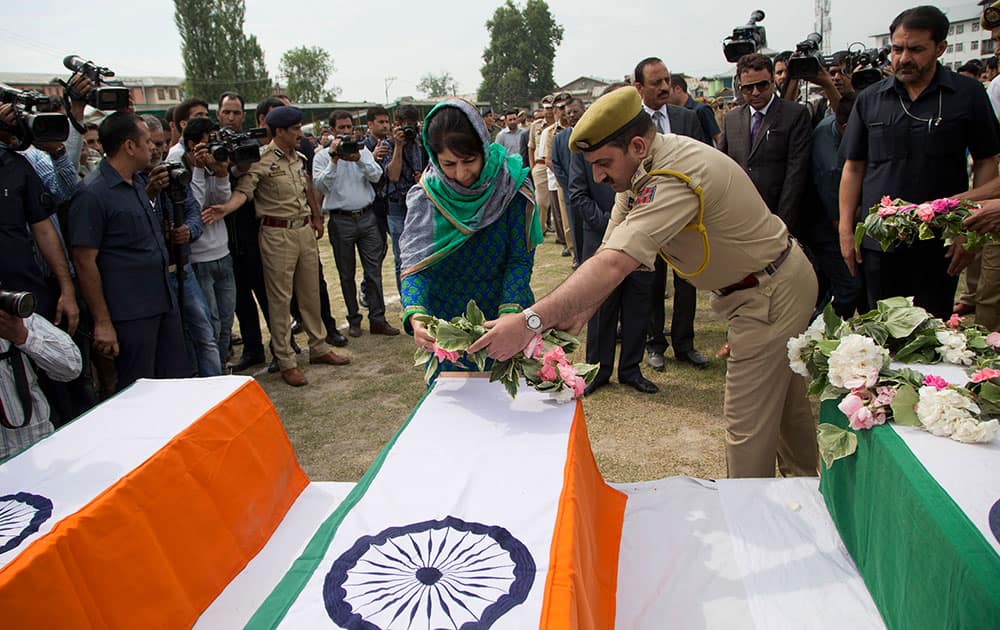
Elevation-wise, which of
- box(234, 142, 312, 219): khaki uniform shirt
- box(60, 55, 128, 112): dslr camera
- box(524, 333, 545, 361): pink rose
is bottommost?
box(524, 333, 545, 361): pink rose

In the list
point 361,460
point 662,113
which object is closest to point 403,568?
point 361,460

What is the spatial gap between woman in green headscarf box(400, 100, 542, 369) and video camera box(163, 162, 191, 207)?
207cm

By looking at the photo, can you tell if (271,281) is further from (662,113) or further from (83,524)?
(83,524)

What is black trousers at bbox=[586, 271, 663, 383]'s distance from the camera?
4062 millimetres

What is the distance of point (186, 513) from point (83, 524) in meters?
0.31

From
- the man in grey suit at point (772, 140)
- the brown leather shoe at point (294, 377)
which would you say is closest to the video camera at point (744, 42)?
the man in grey suit at point (772, 140)

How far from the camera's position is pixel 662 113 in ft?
13.8

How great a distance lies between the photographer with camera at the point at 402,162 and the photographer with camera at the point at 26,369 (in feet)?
11.2

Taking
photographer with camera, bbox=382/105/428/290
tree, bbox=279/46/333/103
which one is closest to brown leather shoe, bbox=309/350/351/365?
photographer with camera, bbox=382/105/428/290

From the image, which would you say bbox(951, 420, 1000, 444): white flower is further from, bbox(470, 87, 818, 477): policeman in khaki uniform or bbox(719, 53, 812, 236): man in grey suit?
bbox(719, 53, 812, 236): man in grey suit

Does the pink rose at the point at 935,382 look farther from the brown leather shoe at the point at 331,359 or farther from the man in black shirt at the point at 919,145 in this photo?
the brown leather shoe at the point at 331,359

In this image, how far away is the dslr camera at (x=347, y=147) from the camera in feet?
17.6

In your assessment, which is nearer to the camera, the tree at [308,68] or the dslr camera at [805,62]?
the dslr camera at [805,62]

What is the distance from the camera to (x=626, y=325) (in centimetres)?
414
